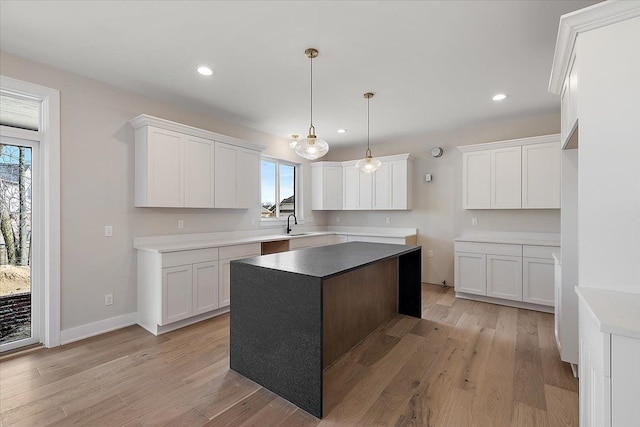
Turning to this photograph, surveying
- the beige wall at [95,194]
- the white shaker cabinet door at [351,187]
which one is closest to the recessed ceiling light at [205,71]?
the beige wall at [95,194]

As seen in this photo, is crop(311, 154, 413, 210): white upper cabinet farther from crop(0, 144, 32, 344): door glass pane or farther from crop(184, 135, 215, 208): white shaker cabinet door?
crop(0, 144, 32, 344): door glass pane

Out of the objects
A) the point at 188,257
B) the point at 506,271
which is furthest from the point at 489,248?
the point at 188,257

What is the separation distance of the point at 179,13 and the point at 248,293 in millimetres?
2081

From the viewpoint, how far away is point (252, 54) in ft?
8.76

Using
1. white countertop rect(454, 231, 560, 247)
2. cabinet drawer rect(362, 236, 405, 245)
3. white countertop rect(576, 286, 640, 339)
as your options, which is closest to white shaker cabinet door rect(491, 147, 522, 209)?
white countertop rect(454, 231, 560, 247)

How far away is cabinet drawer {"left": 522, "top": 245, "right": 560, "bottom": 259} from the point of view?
3794 mm

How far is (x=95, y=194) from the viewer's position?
3.19 metres

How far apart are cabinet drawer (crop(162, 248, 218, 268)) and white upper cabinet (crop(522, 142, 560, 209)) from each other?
13.9ft

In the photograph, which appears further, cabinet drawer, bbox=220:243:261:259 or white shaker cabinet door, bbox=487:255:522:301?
white shaker cabinet door, bbox=487:255:522:301

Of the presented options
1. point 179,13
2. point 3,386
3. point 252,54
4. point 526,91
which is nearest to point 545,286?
point 526,91

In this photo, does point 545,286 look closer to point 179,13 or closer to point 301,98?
point 301,98

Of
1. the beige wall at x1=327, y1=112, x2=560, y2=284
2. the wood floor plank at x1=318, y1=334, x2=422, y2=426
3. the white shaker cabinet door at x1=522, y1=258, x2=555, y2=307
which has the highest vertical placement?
the beige wall at x1=327, y1=112, x2=560, y2=284

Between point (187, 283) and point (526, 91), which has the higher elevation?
point (526, 91)

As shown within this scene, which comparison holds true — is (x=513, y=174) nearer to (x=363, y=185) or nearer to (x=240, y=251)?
(x=363, y=185)
